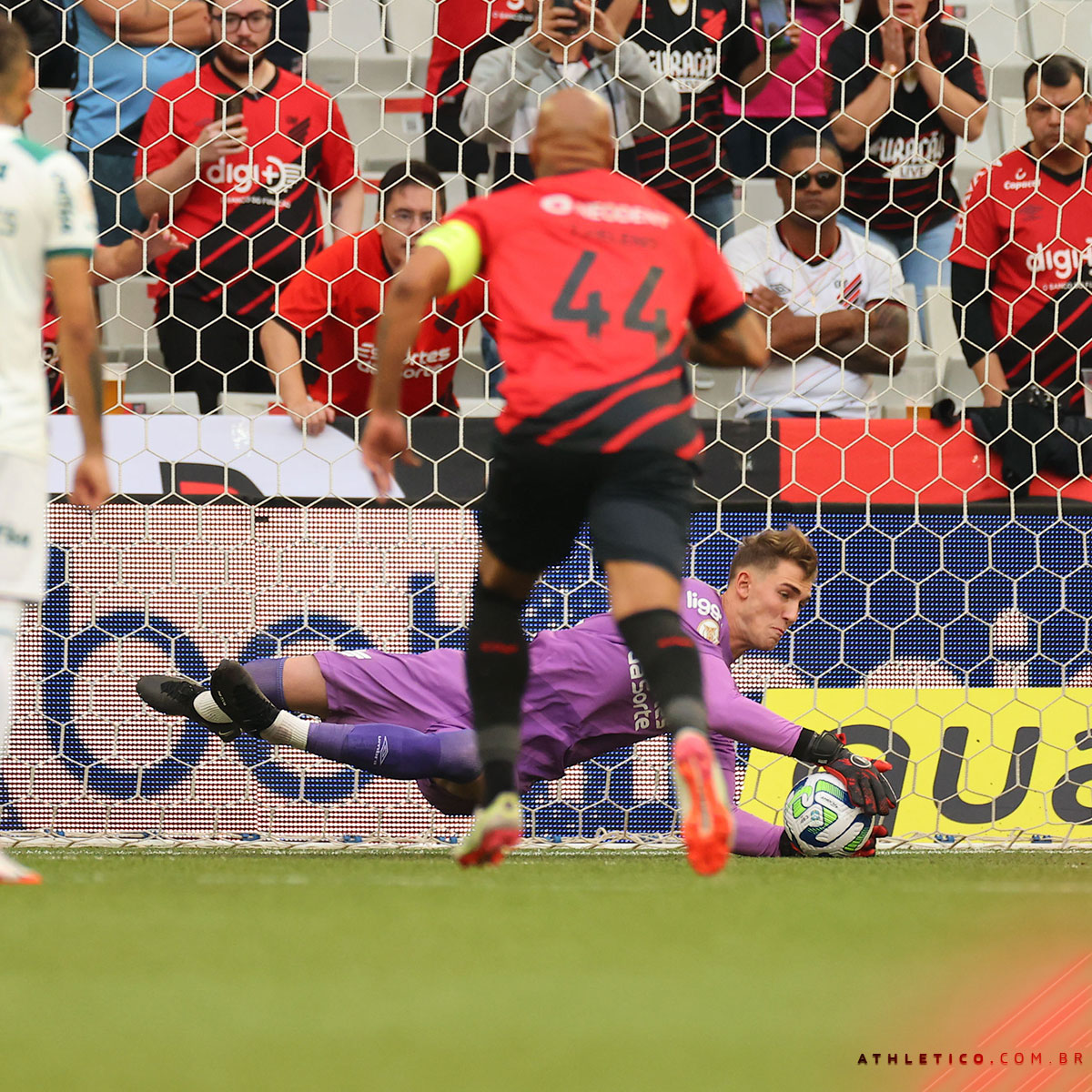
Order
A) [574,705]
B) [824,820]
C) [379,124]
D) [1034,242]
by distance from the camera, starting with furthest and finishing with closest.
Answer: [379,124] < [1034,242] < [574,705] < [824,820]

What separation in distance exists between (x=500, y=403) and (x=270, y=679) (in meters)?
1.74

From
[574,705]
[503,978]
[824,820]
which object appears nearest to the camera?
[503,978]

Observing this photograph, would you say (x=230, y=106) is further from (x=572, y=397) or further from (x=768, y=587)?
(x=572, y=397)

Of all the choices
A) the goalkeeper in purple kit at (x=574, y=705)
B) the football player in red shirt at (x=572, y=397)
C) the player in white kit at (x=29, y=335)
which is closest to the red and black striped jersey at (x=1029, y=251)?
the goalkeeper in purple kit at (x=574, y=705)

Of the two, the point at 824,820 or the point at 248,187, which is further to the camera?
the point at 248,187

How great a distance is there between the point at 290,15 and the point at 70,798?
121 inches

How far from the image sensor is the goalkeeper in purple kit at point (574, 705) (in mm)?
4102

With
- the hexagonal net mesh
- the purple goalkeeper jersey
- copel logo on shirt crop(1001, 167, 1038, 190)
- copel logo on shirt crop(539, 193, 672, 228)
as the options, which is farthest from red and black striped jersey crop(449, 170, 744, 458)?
copel logo on shirt crop(1001, 167, 1038, 190)

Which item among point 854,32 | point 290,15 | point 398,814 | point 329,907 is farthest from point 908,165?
point 329,907

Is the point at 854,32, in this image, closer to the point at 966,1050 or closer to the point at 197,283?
the point at 197,283

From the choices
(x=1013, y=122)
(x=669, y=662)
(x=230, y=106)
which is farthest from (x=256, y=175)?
(x=669, y=662)

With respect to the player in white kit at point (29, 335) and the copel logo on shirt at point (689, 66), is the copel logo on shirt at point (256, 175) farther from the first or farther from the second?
the player in white kit at point (29, 335)

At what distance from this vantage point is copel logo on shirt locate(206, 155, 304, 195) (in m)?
5.77

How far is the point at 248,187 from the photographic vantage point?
5801mm
